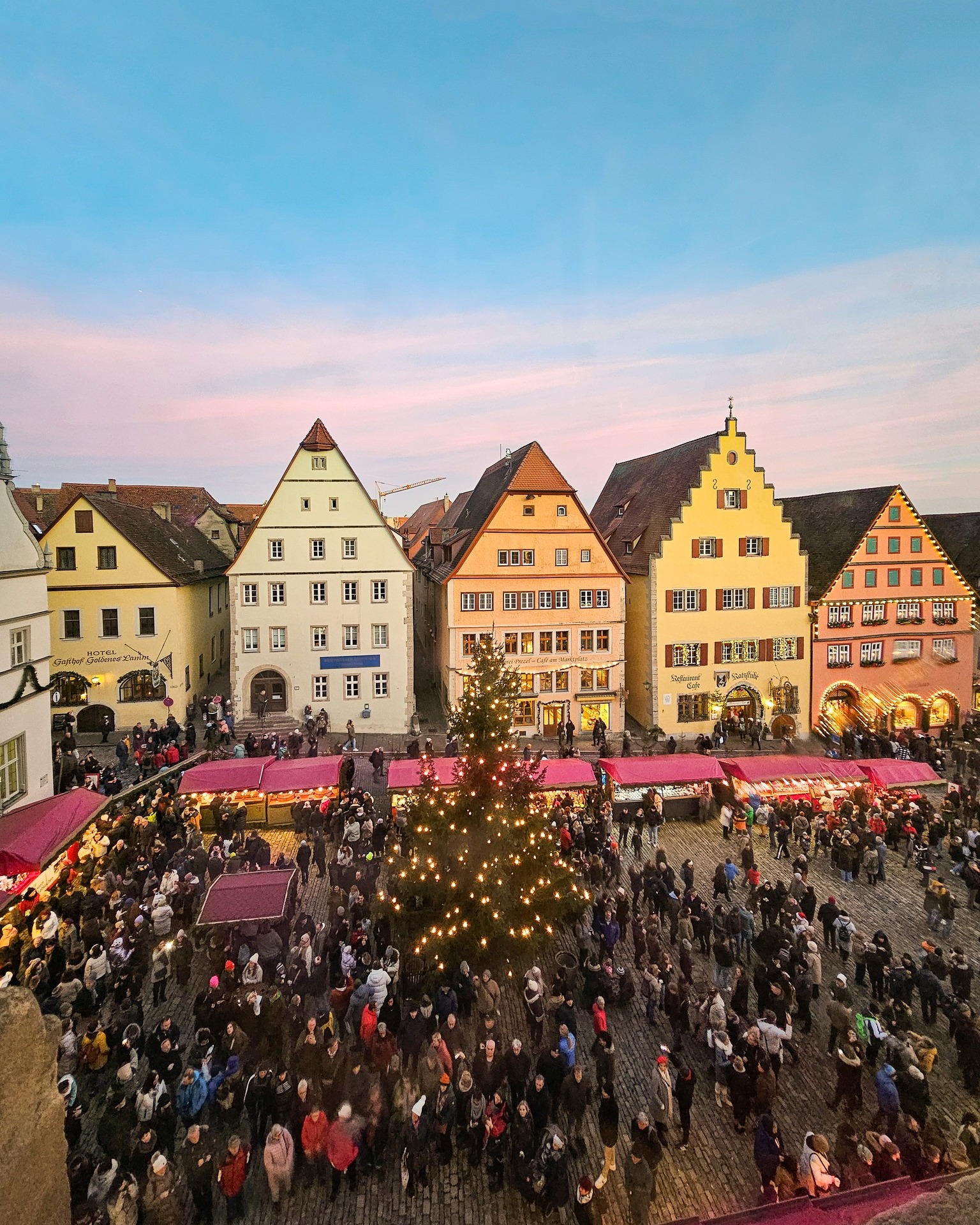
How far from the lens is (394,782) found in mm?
22719

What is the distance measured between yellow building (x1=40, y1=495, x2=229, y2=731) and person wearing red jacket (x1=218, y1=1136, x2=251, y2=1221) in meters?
27.7

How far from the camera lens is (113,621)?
33.7 meters

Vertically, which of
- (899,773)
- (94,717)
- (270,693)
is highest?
(270,693)

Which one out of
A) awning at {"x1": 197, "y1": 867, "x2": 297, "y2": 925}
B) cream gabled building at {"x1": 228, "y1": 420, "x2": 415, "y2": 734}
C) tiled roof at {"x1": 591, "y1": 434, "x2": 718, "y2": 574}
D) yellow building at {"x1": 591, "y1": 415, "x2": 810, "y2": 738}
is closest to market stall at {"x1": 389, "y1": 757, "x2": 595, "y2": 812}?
awning at {"x1": 197, "y1": 867, "x2": 297, "y2": 925}

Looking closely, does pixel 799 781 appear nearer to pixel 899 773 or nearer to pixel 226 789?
pixel 899 773

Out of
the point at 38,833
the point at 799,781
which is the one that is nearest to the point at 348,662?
the point at 38,833

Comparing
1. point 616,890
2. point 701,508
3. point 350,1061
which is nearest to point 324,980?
point 350,1061

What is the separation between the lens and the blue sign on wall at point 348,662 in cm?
3447

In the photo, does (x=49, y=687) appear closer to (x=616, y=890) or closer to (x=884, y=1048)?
(x=616, y=890)

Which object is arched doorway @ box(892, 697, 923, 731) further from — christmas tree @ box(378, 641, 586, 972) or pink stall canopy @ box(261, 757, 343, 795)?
pink stall canopy @ box(261, 757, 343, 795)

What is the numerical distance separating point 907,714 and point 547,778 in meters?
24.5

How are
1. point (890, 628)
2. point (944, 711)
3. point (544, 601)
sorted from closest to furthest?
point (544, 601) < point (890, 628) < point (944, 711)

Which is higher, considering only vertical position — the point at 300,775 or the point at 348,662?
the point at 348,662

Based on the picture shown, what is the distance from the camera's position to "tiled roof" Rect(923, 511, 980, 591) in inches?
1622
